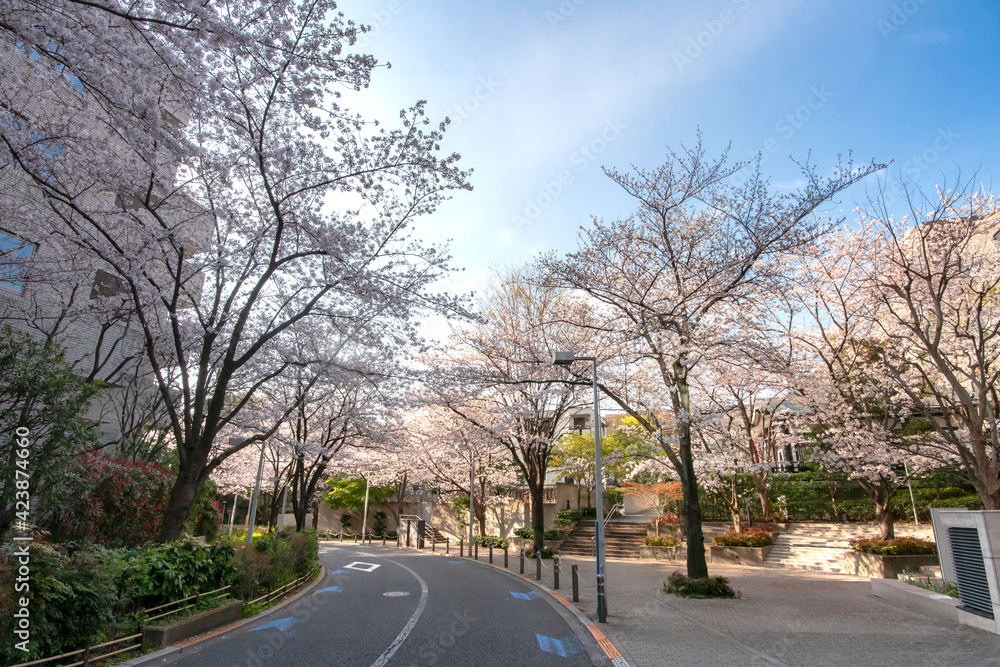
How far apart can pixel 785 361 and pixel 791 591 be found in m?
6.48

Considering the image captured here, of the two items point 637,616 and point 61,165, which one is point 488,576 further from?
point 61,165

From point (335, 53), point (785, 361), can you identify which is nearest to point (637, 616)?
point (785, 361)

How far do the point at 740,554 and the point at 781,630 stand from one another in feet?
44.3

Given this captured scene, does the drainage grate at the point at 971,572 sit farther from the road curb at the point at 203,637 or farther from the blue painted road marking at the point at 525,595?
the road curb at the point at 203,637

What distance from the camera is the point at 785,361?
42.5 ft

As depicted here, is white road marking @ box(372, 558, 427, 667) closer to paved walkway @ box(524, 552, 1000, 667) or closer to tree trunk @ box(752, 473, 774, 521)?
paved walkway @ box(524, 552, 1000, 667)

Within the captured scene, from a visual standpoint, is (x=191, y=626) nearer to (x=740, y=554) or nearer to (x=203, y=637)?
(x=203, y=637)

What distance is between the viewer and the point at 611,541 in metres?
26.2

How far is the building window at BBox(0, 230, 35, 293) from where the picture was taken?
32.2 ft

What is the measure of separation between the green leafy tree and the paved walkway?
8786 millimetres

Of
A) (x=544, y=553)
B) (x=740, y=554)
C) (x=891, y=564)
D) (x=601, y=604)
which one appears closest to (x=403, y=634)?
(x=601, y=604)

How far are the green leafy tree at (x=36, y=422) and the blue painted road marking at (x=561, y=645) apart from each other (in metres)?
7.63

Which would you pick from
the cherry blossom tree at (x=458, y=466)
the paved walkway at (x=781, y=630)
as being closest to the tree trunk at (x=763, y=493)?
the paved walkway at (x=781, y=630)

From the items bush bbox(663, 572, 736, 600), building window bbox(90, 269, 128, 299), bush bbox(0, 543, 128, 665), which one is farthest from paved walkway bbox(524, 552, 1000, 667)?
building window bbox(90, 269, 128, 299)
